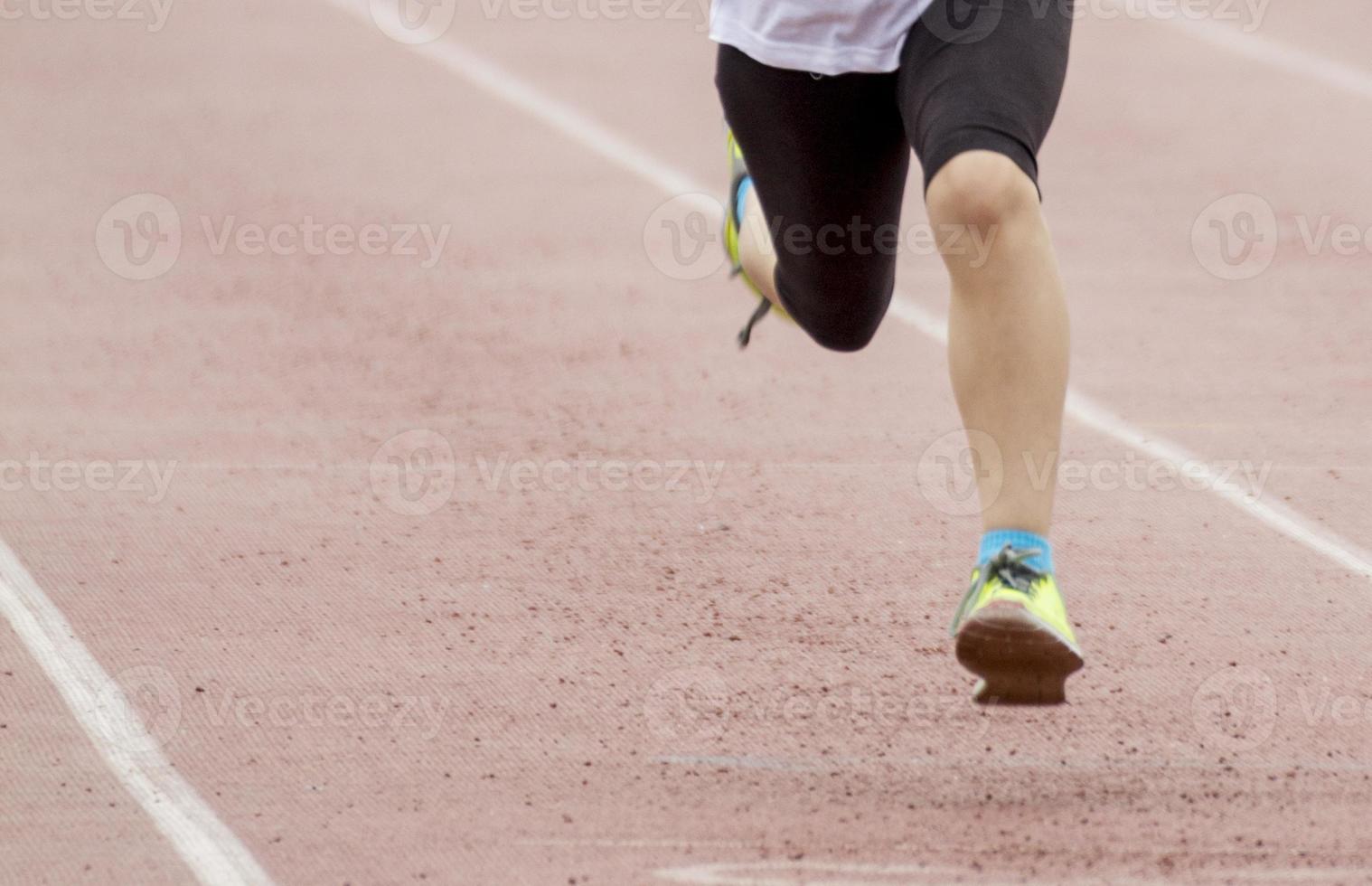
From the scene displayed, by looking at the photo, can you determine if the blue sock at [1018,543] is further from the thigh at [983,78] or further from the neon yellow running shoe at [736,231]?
the neon yellow running shoe at [736,231]

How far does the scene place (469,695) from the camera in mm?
4203

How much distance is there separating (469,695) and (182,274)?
4.56 m

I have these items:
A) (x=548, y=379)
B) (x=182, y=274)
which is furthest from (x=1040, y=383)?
(x=182, y=274)

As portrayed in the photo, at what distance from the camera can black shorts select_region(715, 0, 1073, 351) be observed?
3.47m

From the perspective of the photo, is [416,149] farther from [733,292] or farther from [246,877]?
[246,877]

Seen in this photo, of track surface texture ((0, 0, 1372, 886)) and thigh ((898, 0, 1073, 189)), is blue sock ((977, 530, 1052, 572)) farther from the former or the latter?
thigh ((898, 0, 1073, 189))

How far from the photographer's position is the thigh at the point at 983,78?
3.42 m

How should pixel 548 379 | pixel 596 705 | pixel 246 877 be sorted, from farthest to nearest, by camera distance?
pixel 548 379 < pixel 596 705 < pixel 246 877

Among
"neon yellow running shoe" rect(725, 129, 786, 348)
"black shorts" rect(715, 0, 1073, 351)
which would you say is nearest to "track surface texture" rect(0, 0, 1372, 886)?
"neon yellow running shoe" rect(725, 129, 786, 348)

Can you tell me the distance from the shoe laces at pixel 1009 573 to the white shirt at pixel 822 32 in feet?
3.21

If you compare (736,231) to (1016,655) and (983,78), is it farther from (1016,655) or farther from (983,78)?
(1016,655)

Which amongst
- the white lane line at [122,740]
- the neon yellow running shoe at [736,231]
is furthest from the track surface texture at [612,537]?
the neon yellow running shoe at [736,231]

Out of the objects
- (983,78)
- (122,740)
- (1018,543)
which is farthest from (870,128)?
(122,740)

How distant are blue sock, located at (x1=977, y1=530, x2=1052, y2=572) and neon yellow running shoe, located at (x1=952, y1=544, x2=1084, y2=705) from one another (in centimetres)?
1
